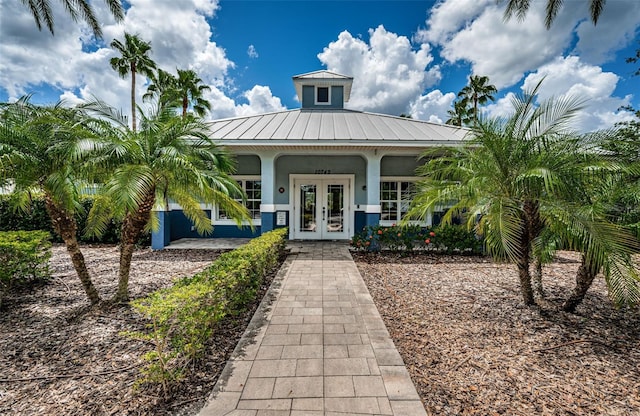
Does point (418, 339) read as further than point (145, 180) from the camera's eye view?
No

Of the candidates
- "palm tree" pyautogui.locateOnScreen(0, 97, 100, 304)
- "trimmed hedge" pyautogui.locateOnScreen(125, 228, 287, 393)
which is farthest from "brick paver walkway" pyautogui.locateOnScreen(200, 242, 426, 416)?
"palm tree" pyautogui.locateOnScreen(0, 97, 100, 304)

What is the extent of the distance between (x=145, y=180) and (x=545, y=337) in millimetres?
5332

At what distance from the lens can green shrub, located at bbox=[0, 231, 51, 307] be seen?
4516mm

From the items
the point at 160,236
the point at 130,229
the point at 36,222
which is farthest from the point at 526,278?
the point at 36,222

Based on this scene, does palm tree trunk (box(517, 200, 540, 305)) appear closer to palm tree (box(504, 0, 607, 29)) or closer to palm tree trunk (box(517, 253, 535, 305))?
palm tree trunk (box(517, 253, 535, 305))

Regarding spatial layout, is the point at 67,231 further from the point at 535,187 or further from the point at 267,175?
the point at 535,187

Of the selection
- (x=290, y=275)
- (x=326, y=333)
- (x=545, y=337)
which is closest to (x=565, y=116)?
(x=545, y=337)

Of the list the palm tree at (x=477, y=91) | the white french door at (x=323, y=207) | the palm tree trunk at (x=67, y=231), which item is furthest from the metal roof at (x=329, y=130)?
the palm tree at (x=477, y=91)

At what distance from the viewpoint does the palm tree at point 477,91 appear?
2247 cm

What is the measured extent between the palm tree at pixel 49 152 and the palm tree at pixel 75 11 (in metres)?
6.60

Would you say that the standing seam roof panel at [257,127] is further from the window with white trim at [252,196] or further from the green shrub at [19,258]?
the green shrub at [19,258]

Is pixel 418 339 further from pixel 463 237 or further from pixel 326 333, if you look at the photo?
pixel 463 237

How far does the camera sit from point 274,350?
2.95 m

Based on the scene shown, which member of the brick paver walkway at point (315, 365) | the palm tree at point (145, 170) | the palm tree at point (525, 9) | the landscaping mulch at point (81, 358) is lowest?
the landscaping mulch at point (81, 358)
